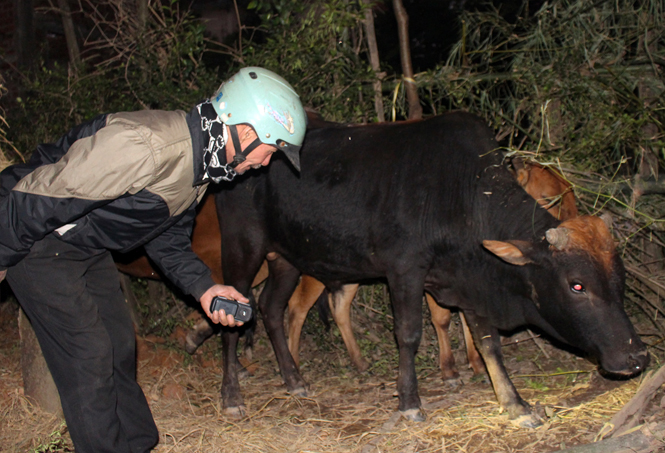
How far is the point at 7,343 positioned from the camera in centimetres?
637

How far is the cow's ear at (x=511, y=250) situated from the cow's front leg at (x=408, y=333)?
26.3 inches

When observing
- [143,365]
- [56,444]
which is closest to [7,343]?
[143,365]

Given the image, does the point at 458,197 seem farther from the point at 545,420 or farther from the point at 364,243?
the point at 545,420

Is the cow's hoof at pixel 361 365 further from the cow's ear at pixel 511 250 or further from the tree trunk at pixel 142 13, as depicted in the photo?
the tree trunk at pixel 142 13

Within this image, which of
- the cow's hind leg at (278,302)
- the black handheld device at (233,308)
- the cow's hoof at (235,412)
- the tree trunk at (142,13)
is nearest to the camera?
the black handheld device at (233,308)

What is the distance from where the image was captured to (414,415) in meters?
4.55

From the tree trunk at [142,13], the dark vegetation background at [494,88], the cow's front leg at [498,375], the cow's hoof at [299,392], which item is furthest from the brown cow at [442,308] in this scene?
the tree trunk at [142,13]

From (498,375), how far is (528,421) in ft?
1.31

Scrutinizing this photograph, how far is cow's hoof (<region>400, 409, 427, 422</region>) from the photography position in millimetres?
4523

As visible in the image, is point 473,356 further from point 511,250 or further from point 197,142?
point 197,142

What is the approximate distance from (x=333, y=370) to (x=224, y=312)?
2.83 metres

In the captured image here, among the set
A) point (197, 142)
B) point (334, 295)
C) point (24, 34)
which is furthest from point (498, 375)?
point (24, 34)

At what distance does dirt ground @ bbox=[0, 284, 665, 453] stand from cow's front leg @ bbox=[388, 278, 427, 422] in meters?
0.14

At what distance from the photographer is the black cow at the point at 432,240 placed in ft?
13.0
